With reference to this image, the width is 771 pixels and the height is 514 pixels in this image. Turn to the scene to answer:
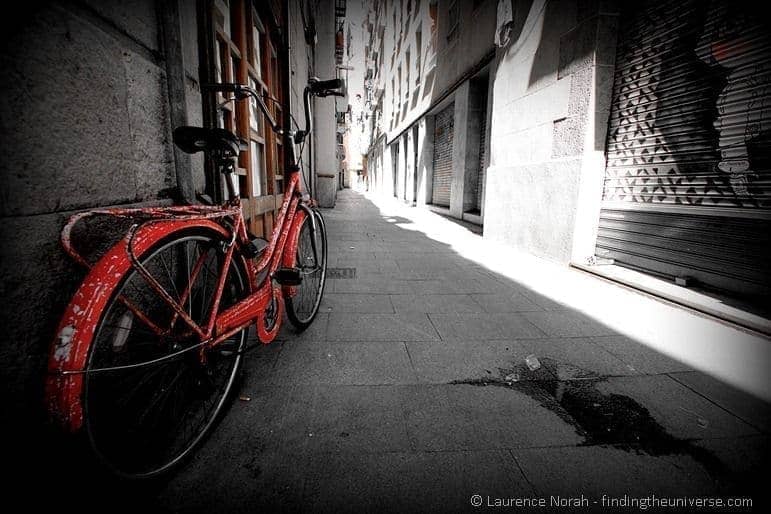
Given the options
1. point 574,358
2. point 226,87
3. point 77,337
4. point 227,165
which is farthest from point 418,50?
point 77,337

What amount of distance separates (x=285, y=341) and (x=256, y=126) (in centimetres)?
363

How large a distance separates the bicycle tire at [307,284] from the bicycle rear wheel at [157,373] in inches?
30.5

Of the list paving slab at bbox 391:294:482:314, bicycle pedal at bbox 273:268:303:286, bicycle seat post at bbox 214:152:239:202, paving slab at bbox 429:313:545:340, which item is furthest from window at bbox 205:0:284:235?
paving slab at bbox 429:313:545:340

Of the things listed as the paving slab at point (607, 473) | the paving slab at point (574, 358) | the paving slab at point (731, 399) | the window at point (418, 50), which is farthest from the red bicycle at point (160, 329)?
the window at point (418, 50)

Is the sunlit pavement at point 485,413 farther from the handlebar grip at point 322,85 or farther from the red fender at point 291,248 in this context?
the handlebar grip at point 322,85

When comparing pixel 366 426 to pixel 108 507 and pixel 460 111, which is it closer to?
pixel 108 507

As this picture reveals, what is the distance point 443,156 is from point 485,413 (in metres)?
12.0

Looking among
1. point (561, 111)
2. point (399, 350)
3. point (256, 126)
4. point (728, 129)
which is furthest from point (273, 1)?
point (728, 129)

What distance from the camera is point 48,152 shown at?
1.23 m

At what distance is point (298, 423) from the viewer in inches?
68.3

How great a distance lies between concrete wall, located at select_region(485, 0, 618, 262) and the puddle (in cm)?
317

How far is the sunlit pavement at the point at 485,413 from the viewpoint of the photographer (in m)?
1.39

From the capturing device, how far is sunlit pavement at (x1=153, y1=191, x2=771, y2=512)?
1390 mm

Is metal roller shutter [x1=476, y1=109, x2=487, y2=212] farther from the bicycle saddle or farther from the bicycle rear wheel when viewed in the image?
the bicycle rear wheel
